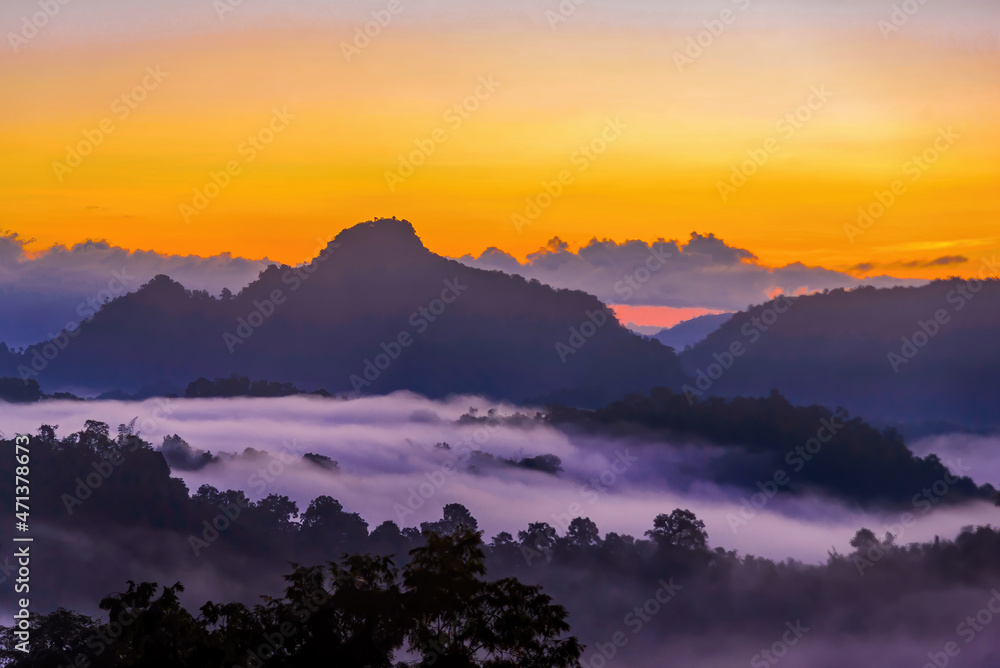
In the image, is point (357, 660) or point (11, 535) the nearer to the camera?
point (357, 660)

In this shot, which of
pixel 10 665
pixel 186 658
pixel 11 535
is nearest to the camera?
pixel 186 658

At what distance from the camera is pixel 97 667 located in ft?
112

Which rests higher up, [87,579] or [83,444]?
[83,444]

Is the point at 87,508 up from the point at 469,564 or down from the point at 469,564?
up

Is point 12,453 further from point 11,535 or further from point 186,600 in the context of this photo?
point 186,600

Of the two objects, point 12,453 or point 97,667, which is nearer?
point 97,667

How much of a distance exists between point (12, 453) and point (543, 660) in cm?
18770

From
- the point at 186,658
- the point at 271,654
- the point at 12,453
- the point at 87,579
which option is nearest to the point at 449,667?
the point at 271,654

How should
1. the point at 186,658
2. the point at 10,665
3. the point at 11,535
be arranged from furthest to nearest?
the point at 11,535
the point at 10,665
the point at 186,658

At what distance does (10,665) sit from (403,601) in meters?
14.5

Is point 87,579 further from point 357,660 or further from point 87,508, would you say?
point 357,660

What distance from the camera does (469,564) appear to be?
33375 mm

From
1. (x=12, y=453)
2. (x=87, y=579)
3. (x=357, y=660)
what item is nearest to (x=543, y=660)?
(x=357, y=660)

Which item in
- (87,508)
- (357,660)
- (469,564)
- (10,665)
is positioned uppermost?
(87,508)
